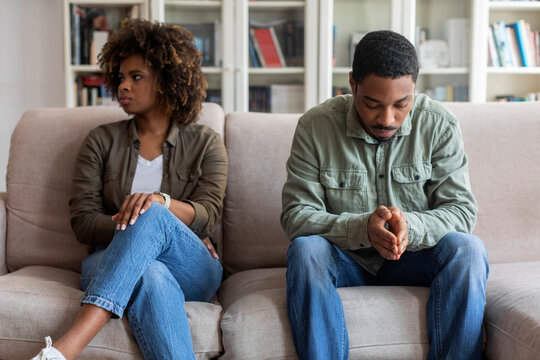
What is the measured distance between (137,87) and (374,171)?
75cm

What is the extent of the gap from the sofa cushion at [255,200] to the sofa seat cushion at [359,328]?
455 millimetres

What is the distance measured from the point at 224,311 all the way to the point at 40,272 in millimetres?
591

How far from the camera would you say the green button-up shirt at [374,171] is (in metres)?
1.44

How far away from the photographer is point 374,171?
1.48 metres

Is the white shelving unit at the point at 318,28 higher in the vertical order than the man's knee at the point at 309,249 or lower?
higher

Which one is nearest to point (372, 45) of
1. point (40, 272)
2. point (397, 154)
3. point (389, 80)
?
point (389, 80)

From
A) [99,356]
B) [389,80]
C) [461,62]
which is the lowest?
[99,356]

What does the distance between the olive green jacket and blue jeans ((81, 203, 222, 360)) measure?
0.78 feet

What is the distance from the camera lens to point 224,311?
1.42 meters

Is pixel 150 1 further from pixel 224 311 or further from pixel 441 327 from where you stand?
pixel 441 327

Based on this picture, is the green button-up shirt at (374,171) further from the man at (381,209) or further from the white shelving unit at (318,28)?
the white shelving unit at (318,28)

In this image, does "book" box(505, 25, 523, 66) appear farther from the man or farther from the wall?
the wall

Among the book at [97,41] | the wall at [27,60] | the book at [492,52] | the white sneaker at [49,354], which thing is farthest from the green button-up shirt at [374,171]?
the wall at [27,60]

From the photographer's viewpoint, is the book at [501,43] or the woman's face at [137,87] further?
the book at [501,43]
